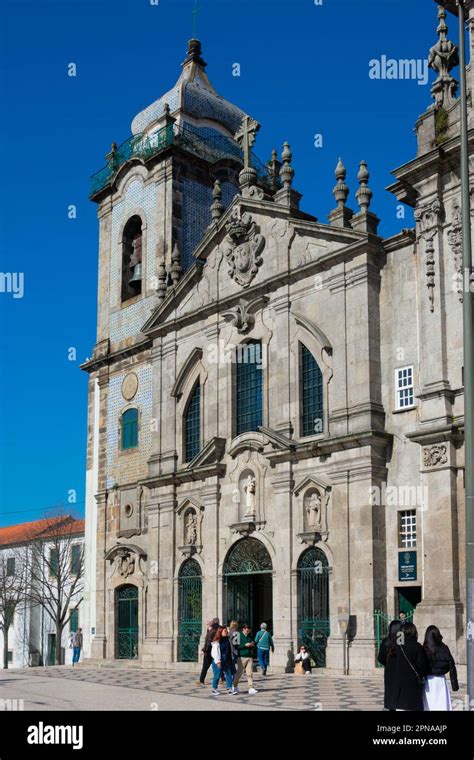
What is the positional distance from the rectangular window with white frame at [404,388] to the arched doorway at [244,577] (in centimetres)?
604

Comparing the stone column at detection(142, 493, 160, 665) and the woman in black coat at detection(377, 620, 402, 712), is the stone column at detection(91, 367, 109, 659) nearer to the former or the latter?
the stone column at detection(142, 493, 160, 665)

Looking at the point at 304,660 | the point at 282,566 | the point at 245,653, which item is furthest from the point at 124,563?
the point at 245,653

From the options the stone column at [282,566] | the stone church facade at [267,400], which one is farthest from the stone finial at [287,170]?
the stone column at [282,566]

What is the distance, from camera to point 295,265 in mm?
28828

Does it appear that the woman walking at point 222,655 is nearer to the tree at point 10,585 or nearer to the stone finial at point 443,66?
the stone finial at point 443,66

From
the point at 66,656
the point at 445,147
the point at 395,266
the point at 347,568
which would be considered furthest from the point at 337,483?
the point at 66,656

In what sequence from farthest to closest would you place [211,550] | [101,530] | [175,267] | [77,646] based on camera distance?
[101,530], [77,646], [175,267], [211,550]

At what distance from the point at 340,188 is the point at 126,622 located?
15974 millimetres

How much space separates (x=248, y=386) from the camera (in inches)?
1187

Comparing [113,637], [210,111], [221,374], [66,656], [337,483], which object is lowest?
[66,656]

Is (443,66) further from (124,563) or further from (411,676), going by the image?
(124,563)

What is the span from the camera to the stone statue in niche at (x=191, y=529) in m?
30.9

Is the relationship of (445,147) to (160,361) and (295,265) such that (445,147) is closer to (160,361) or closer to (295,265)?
(295,265)

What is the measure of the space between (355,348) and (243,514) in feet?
19.8
